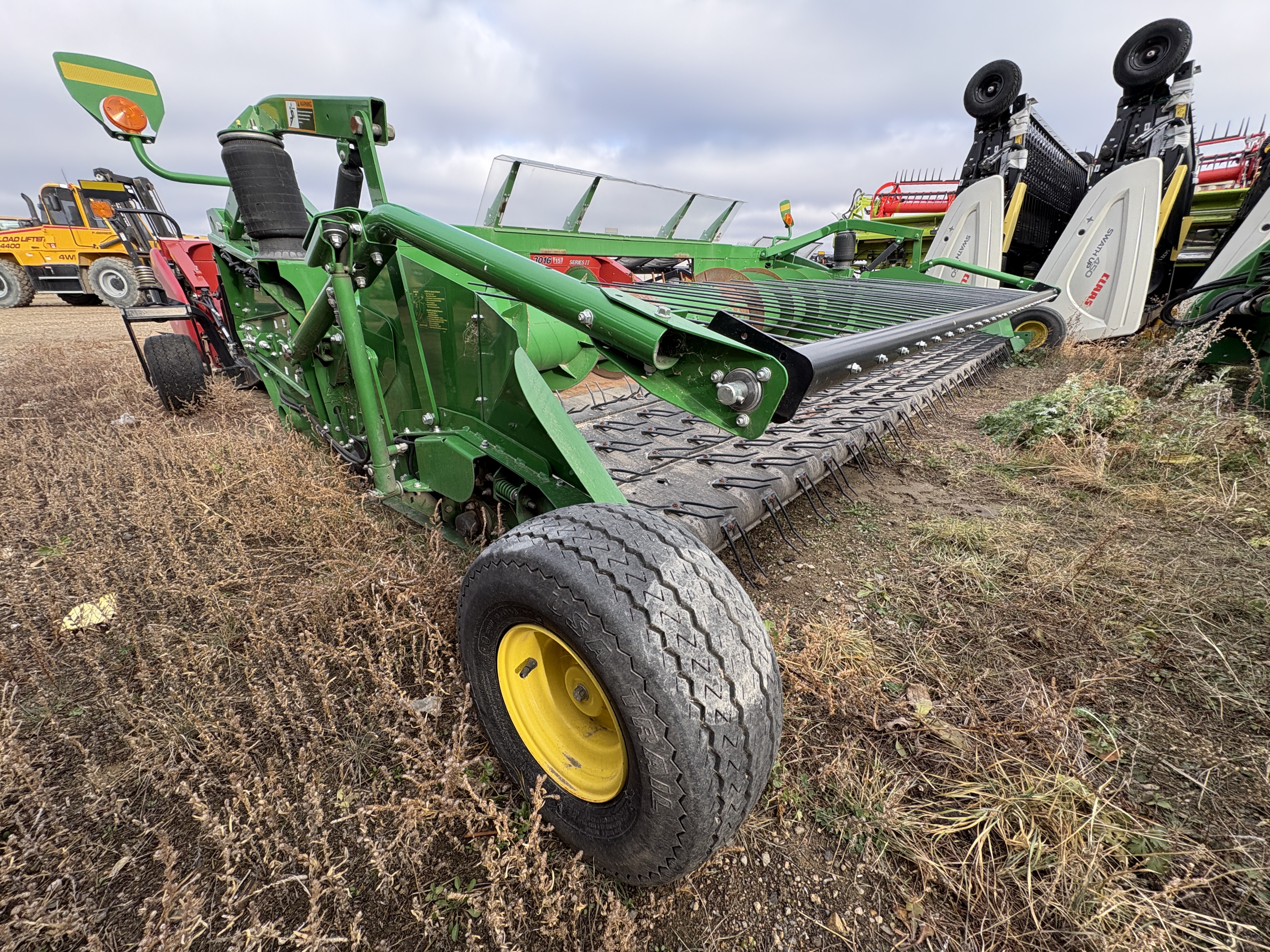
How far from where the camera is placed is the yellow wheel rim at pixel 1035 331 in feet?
21.9

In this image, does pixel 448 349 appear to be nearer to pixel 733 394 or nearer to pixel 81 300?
pixel 733 394

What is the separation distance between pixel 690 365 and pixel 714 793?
3.03 ft

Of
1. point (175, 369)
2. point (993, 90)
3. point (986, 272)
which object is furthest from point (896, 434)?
point (993, 90)

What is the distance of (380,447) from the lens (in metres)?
2.15

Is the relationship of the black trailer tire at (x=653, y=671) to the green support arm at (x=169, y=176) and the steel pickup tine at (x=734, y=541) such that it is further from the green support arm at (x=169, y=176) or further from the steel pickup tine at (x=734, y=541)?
the green support arm at (x=169, y=176)

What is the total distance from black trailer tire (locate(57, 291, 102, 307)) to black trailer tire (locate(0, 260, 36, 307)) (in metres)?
0.68

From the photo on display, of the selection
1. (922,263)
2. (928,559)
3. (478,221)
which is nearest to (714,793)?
(928,559)

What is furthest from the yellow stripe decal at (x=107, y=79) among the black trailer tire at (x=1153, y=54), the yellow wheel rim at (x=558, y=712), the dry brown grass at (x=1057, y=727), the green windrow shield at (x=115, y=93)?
the black trailer tire at (x=1153, y=54)

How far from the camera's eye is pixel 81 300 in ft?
55.9

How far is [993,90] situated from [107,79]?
9355 mm

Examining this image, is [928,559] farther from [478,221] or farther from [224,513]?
[478,221]

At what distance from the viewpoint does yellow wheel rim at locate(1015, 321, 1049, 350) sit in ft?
21.9

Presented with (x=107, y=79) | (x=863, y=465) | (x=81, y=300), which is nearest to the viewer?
(x=107, y=79)

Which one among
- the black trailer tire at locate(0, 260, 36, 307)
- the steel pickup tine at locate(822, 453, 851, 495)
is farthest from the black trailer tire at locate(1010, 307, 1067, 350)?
the black trailer tire at locate(0, 260, 36, 307)
